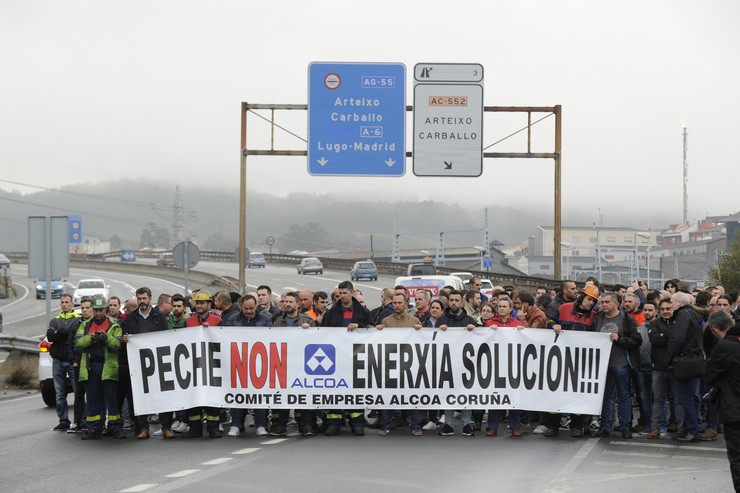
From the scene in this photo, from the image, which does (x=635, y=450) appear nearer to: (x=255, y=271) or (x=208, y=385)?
(x=208, y=385)

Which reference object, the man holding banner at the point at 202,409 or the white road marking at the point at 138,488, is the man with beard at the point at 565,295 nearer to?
the man holding banner at the point at 202,409

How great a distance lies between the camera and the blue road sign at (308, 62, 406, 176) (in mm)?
28938

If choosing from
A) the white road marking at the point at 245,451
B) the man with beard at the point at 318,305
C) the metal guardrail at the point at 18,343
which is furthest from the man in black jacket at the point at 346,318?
the metal guardrail at the point at 18,343

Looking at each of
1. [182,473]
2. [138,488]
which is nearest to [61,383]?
[182,473]

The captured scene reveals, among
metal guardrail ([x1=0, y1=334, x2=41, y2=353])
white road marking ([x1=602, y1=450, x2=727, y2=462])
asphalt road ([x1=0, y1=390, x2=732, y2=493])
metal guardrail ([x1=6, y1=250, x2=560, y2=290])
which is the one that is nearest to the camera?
asphalt road ([x1=0, y1=390, x2=732, y2=493])

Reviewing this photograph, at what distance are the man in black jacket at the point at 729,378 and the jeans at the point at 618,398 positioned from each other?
5094 millimetres

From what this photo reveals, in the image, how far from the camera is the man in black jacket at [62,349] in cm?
1524

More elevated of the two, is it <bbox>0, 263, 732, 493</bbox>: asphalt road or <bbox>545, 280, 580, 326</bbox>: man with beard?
<bbox>545, 280, 580, 326</bbox>: man with beard

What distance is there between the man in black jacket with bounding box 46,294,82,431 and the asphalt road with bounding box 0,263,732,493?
1.25ft

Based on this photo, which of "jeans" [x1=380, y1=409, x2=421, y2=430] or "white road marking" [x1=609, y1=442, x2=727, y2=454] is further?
"jeans" [x1=380, y1=409, x2=421, y2=430]

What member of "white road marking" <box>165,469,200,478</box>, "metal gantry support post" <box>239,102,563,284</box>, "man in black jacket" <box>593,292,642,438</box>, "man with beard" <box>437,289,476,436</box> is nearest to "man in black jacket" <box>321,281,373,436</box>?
"man with beard" <box>437,289,476,436</box>

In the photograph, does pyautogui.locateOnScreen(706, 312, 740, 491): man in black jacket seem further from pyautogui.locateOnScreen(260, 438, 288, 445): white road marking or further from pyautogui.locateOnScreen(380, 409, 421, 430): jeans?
pyautogui.locateOnScreen(260, 438, 288, 445): white road marking

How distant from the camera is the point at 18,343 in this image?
2359cm

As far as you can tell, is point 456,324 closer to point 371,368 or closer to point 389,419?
point 371,368
